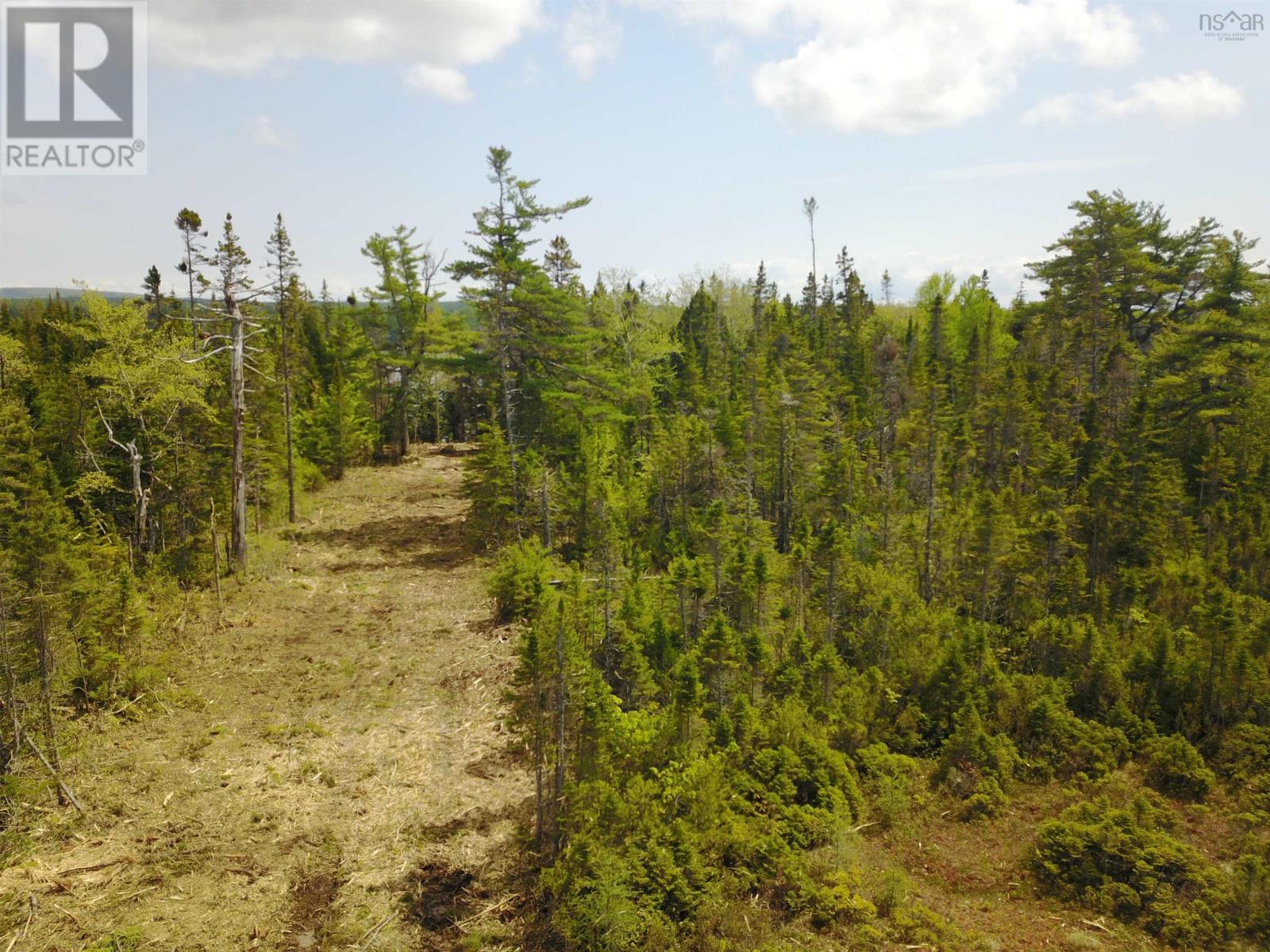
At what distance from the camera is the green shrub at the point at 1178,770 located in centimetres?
1744

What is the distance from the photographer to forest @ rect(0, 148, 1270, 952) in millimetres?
12383

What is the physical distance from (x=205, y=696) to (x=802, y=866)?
47.2 ft

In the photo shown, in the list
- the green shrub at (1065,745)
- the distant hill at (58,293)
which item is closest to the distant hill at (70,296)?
the distant hill at (58,293)

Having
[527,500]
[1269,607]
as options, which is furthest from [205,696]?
[1269,607]

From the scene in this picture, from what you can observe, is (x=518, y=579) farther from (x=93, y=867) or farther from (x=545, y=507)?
(x=93, y=867)

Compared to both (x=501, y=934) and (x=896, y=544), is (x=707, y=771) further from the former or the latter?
(x=896, y=544)

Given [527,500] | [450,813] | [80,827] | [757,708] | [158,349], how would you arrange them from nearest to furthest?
[80,827], [450,813], [757,708], [158,349], [527,500]

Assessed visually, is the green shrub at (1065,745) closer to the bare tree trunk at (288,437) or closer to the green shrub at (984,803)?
the green shrub at (984,803)

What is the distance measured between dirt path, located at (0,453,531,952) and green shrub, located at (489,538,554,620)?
0.79m

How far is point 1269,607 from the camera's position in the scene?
70.7 ft

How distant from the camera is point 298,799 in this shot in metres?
13.3

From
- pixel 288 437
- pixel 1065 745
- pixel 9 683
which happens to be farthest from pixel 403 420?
pixel 1065 745

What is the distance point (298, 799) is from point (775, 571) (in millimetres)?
14703

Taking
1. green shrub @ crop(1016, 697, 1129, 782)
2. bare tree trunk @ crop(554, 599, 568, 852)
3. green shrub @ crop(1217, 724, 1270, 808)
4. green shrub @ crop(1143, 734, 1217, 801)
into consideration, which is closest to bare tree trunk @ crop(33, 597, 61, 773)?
bare tree trunk @ crop(554, 599, 568, 852)
